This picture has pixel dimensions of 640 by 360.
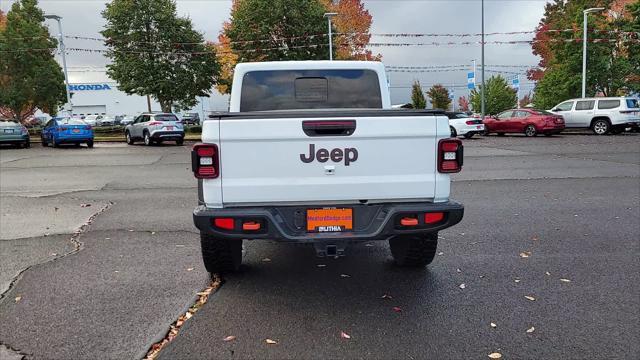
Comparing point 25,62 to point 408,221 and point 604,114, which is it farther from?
point 408,221

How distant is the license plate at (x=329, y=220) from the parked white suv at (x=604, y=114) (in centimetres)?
2567

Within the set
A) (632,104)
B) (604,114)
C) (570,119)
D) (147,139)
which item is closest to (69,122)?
(147,139)

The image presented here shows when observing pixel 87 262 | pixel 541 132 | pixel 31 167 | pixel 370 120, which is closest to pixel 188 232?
pixel 87 262

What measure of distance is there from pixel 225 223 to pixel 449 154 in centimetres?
177

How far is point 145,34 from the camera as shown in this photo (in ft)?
111

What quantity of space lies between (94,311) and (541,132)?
84.3 ft

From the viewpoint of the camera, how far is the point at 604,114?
25.2m

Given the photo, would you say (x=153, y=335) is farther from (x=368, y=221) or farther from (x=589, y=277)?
(x=589, y=277)

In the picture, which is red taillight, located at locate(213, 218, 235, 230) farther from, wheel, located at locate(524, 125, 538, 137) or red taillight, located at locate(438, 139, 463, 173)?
wheel, located at locate(524, 125, 538, 137)

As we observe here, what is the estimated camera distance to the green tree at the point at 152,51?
33344mm

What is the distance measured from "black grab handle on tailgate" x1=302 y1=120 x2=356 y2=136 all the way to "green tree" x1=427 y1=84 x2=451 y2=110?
63205 millimetres

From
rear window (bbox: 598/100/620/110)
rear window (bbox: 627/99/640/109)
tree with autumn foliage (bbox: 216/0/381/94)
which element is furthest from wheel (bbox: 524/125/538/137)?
tree with autumn foliage (bbox: 216/0/381/94)

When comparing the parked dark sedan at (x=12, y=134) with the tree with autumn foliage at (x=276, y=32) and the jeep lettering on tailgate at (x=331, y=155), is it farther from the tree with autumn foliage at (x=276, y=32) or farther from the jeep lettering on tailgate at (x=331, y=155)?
the jeep lettering on tailgate at (x=331, y=155)

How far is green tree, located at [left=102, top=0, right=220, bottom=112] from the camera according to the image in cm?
3334
